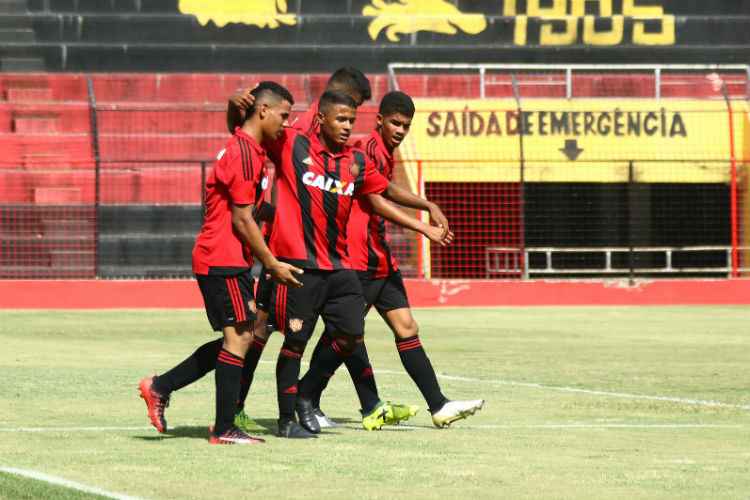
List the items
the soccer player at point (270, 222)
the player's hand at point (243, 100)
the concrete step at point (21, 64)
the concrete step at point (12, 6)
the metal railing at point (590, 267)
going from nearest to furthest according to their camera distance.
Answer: the player's hand at point (243, 100), the soccer player at point (270, 222), the metal railing at point (590, 267), the concrete step at point (21, 64), the concrete step at point (12, 6)

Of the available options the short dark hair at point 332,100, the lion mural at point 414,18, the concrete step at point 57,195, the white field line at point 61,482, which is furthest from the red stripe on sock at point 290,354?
the lion mural at point 414,18

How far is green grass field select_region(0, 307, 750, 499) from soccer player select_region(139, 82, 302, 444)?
34cm

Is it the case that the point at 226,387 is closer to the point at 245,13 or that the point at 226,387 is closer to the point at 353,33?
the point at 353,33

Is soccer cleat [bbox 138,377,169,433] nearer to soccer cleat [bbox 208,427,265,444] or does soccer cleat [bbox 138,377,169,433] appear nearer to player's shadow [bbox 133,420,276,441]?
player's shadow [bbox 133,420,276,441]

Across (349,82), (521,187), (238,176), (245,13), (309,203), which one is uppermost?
(245,13)

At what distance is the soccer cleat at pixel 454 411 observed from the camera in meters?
9.09

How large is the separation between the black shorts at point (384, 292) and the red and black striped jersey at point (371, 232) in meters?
0.04

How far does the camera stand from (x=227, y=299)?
8.29m

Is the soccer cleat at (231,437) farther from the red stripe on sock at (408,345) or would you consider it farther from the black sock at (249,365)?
the red stripe on sock at (408,345)

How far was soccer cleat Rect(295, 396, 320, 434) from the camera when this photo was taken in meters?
9.01

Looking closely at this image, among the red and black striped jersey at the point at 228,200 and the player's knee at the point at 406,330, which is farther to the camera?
the player's knee at the point at 406,330

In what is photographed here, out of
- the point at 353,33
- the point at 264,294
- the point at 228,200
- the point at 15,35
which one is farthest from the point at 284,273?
the point at 353,33

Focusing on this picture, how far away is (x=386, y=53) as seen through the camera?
31875 mm

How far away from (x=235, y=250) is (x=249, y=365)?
44.9 inches
